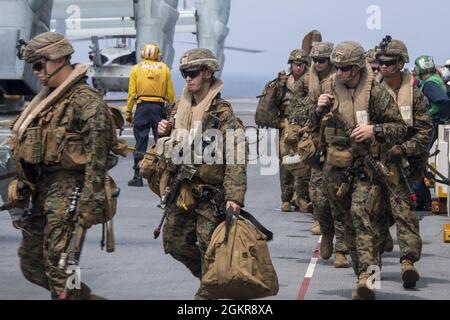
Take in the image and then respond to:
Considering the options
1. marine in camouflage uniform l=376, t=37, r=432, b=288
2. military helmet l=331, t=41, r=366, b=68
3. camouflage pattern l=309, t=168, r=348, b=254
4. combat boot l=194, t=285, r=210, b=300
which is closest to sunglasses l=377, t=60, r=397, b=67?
marine in camouflage uniform l=376, t=37, r=432, b=288

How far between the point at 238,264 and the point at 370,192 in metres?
2.20

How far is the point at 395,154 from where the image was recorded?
467 inches

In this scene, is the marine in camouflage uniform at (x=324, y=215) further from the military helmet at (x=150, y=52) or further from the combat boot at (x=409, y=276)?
the military helmet at (x=150, y=52)

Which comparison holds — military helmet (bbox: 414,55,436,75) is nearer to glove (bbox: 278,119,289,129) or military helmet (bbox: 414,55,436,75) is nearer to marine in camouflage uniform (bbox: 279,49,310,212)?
marine in camouflage uniform (bbox: 279,49,310,212)

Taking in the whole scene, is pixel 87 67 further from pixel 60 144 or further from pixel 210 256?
pixel 210 256

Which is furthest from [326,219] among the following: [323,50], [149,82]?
[149,82]

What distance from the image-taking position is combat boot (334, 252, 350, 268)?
520 inches

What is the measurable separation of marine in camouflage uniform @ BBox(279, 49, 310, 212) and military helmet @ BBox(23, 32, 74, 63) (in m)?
6.70

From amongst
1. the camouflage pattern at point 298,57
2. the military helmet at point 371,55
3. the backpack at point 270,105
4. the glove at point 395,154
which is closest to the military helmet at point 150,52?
the backpack at point 270,105

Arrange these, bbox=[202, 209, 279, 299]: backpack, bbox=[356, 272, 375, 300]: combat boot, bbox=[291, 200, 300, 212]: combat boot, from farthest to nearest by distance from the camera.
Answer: bbox=[291, 200, 300, 212]: combat boot, bbox=[356, 272, 375, 300]: combat boot, bbox=[202, 209, 279, 299]: backpack

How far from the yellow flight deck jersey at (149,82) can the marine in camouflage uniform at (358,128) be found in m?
9.04

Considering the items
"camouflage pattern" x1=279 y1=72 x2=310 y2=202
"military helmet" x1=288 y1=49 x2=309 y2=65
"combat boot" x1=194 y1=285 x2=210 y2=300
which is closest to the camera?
"combat boot" x1=194 y1=285 x2=210 y2=300
